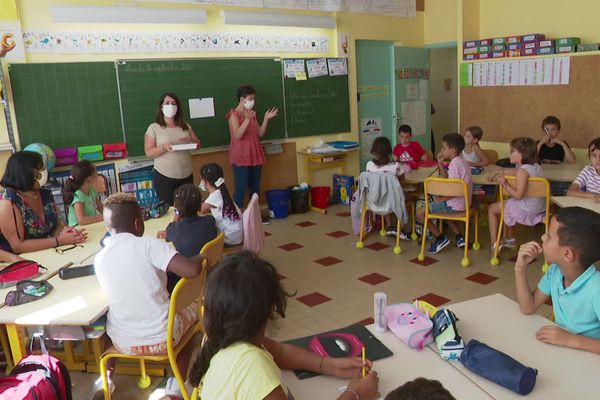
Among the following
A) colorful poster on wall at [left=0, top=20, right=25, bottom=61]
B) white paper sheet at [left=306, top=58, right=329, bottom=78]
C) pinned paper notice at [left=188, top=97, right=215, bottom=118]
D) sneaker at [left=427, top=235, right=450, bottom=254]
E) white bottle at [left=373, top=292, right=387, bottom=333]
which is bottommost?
sneaker at [left=427, top=235, right=450, bottom=254]

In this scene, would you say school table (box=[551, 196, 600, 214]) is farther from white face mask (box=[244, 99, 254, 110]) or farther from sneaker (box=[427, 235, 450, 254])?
white face mask (box=[244, 99, 254, 110])

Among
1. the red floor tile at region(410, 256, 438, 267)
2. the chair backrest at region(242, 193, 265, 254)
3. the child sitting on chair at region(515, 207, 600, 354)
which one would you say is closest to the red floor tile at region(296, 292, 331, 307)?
the chair backrest at region(242, 193, 265, 254)

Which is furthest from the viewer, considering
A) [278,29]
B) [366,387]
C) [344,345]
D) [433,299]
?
[278,29]

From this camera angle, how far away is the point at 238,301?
1297 mm

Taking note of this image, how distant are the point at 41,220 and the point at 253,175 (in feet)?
10.2

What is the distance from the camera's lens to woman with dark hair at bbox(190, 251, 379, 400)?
4.13 feet

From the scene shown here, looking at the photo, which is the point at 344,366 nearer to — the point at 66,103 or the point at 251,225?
the point at 251,225

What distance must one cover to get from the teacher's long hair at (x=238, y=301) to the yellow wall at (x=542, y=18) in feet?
19.0

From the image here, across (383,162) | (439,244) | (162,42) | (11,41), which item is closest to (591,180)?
(439,244)

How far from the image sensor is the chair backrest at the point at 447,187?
421 centimetres

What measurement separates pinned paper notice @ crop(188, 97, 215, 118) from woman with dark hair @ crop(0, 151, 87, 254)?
2746 mm

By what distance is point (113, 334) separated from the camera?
2320mm

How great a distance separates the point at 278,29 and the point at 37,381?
17.0ft

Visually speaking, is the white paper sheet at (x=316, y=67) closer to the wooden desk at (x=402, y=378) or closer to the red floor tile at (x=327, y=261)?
the red floor tile at (x=327, y=261)
